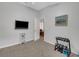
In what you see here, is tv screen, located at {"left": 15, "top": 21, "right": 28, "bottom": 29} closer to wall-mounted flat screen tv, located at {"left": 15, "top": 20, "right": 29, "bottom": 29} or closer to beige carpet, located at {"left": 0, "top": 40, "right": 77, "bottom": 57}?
wall-mounted flat screen tv, located at {"left": 15, "top": 20, "right": 29, "bottom": 29}

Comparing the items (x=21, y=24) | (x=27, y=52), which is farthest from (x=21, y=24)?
(x=27, y=52)

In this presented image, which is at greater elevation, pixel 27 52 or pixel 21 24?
pixel 21 24

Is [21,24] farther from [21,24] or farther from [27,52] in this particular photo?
[27,52]

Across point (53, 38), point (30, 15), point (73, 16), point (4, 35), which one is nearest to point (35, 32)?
point (30, 15)

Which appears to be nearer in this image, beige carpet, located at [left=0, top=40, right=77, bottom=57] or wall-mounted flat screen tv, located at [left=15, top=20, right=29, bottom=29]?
beige carpet, located at [left=0, top=40, right=77, bottom=57]

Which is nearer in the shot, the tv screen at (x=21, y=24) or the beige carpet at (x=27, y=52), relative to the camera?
the beige carpet at (x=27, y=52)

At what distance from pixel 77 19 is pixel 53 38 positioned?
6.18 ft

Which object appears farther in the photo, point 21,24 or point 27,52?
point 21,24

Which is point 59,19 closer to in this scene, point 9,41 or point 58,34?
point 58,34

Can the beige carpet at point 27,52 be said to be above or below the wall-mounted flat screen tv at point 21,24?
below

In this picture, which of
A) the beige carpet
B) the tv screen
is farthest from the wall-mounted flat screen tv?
the beige carpet

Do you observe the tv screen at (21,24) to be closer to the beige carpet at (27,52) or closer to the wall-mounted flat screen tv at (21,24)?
the wall-mounted flat screen tv at (21,24)

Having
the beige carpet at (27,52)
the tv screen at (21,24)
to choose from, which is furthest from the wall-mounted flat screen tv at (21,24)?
the beige carpet at (27,52)

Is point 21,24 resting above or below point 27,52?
above
